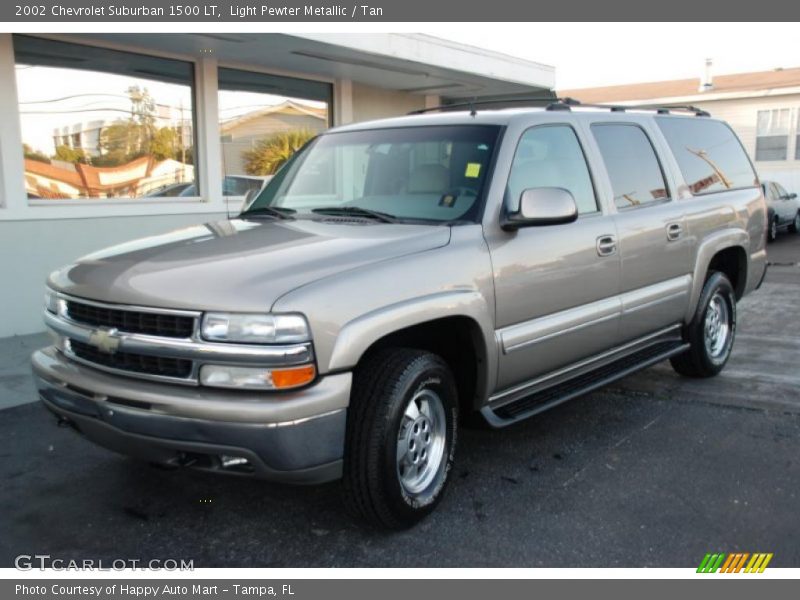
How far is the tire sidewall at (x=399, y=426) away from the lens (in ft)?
10.9

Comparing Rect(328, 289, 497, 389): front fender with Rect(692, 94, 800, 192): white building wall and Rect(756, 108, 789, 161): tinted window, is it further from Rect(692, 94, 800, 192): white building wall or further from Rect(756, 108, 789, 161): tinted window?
Rect(756, 108, 789, 161): tinted window

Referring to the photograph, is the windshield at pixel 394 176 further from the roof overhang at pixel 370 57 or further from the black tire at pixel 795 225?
the black tire at pixel 795 225

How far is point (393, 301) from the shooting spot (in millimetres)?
3354

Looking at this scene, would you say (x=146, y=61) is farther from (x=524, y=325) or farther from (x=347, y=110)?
(x=524, y=325)

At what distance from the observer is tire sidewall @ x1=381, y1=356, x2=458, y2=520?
333 centimetres

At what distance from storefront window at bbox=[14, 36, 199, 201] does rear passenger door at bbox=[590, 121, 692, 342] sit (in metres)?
5.82

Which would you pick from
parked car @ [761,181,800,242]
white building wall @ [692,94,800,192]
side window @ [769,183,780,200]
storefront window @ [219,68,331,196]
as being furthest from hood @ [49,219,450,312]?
white building wall @ [692,94,800,192]

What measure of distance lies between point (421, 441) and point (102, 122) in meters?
6.43

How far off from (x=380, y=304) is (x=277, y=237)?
0.79 meters

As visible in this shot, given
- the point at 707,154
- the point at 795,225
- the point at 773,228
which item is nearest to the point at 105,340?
the point at 707,154

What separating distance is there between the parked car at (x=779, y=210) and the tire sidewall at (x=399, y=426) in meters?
16.2

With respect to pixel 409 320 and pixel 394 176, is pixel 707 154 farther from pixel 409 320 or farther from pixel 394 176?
pixel 409 320

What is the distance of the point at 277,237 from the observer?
377 centimetres

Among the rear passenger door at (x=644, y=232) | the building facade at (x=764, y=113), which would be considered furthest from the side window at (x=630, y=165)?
the building facade at (x=764, y=113)
